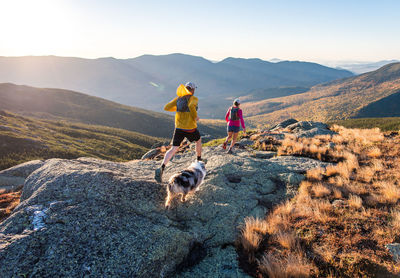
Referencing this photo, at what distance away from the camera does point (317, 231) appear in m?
4.69

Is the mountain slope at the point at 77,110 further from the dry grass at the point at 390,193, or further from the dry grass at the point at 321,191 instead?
the dry grass at the point at 390,193

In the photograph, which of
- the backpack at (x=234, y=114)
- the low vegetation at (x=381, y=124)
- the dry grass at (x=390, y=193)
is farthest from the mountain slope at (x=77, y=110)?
the dry grass at (x=390, y=193)

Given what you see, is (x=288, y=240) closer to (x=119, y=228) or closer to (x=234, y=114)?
(x=119, y=228)

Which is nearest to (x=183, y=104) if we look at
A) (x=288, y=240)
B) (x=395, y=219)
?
(x=288, y=240)

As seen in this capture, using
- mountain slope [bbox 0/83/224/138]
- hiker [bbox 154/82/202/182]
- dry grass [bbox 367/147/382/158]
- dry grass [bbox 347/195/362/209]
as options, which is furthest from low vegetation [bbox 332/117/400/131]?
mountain slope [bbox 0/83/224/138]

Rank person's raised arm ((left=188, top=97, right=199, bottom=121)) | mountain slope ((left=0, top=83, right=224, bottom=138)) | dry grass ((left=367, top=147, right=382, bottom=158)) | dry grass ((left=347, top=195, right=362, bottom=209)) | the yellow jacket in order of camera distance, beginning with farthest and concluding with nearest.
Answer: mountain slope ((left=0, top=83, right=224, bottom=138))
dry grass ((left=367, top=147, right=382, bottom=158))
the yellow jacket
person's raised arm ((left=188, top=97, right=199, bottom=121))
dry grass ((left=347, top=195, right=362, bottom=209))

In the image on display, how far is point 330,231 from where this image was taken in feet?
15.3

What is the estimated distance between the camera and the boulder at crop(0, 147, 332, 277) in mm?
3521

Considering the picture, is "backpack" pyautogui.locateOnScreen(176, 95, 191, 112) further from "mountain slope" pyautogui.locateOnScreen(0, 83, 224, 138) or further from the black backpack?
"mountain slope" pyautogui.locateOnScreen(0, 83, 224, 138)

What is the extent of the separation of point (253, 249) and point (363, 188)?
4.97 meters

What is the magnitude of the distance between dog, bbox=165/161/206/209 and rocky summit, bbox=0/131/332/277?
0.34 meters

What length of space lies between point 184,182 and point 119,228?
2.06m

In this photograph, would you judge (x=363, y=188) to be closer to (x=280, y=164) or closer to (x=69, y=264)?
(x=280, y=164)

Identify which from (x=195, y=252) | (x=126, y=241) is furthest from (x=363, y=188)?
(x=126, y=241)
